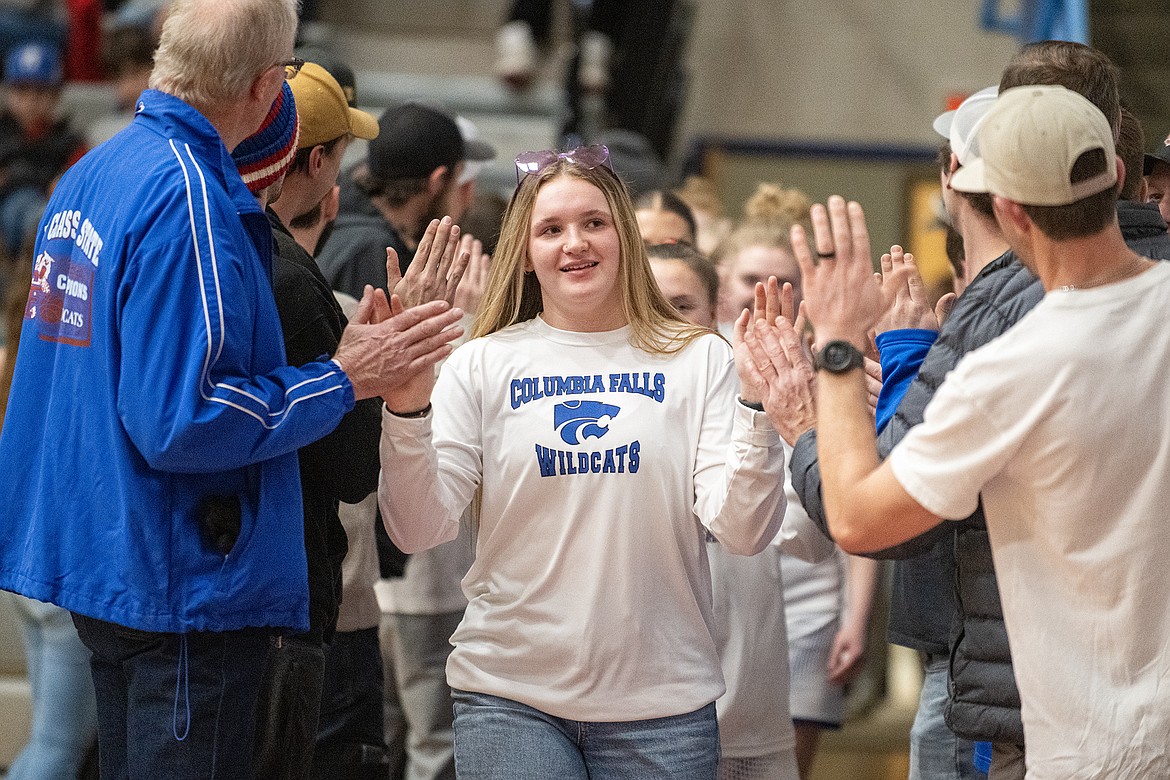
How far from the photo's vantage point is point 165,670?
2309mm

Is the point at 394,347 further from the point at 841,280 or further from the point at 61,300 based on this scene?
the point at 841,280

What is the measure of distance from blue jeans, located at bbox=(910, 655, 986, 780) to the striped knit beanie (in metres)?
Answer: 1.62

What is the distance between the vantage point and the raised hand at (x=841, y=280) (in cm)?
226

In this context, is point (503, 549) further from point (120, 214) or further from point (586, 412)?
point (120, 214)

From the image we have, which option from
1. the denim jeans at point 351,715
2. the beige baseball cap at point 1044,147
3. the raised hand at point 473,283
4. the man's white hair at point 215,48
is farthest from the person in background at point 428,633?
the beige baseball cap at point 1044,147

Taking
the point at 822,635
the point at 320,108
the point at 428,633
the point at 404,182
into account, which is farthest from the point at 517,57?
the point at 320,108

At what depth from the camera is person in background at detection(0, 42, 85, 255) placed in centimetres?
752

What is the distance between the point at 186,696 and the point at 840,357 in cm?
115

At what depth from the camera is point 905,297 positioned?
2922 mm

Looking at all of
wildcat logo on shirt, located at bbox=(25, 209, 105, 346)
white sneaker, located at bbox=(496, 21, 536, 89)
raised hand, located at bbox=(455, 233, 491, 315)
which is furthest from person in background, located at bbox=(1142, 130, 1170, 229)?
white sneaker, located at bbox=(496, 21, 536, 89)

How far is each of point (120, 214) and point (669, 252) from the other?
1.77 metres

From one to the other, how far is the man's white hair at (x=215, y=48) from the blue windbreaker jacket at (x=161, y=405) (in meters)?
0.04

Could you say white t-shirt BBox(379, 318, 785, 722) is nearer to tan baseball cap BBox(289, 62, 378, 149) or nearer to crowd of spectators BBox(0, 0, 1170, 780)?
crowd of spectators BBox(0, 0, 1170, 780)

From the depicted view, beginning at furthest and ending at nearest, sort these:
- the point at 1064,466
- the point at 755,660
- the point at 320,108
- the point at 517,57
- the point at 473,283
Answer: the point at 517,57 → the point at 473,283 → the point at 755,660 → the point at 320,108 → the point at 1064,466
